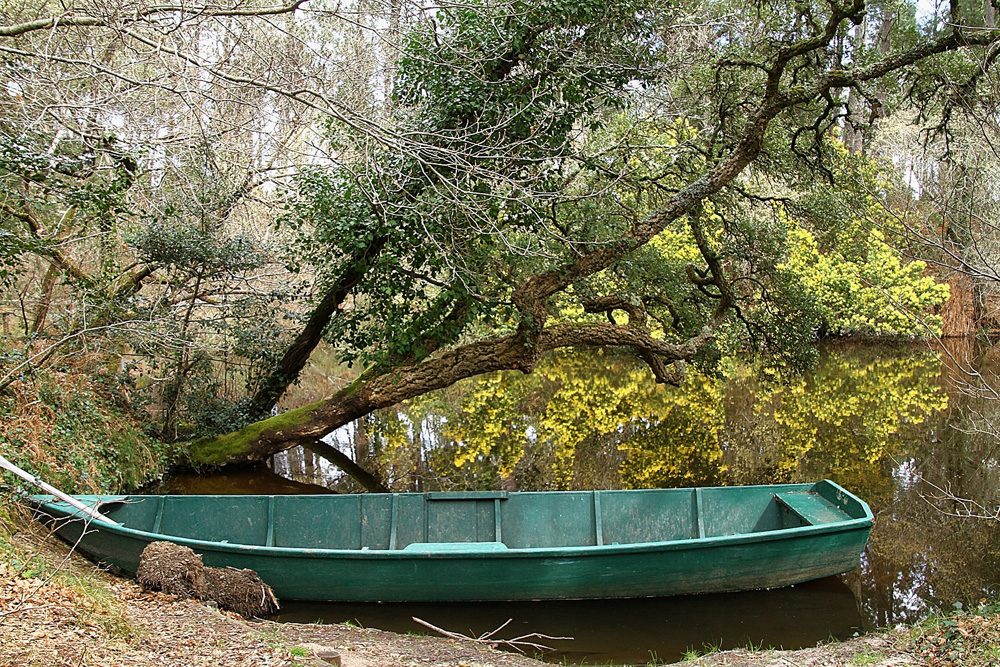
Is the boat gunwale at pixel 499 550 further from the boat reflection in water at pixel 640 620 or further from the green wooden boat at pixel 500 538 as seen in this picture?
the boat reflection in water at pixel 640 620

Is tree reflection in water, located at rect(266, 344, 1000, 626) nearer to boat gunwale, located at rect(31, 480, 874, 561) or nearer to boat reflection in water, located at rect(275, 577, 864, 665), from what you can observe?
boat reflection in water, located at rect(275, 577, 864, 665)

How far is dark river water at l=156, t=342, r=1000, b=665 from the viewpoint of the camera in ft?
20.6

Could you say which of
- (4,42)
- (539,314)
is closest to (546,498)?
(539,314)

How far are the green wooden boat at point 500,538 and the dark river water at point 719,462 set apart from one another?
24 cm

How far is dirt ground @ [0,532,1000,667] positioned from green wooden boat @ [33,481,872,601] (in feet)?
2.08

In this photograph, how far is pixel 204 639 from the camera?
455 centimetres

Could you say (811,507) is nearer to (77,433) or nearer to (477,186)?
(477,186)

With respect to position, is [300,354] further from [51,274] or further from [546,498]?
[546,498]

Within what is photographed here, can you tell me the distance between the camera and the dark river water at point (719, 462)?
6277mm

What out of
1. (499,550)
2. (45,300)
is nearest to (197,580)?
(499,550)

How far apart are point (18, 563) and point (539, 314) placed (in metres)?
6.08

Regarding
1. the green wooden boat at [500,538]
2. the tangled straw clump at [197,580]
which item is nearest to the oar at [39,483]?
the green wooden boat at [500,538]

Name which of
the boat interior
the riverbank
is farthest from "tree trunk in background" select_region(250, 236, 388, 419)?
the riverbank

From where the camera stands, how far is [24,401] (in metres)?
7.80
